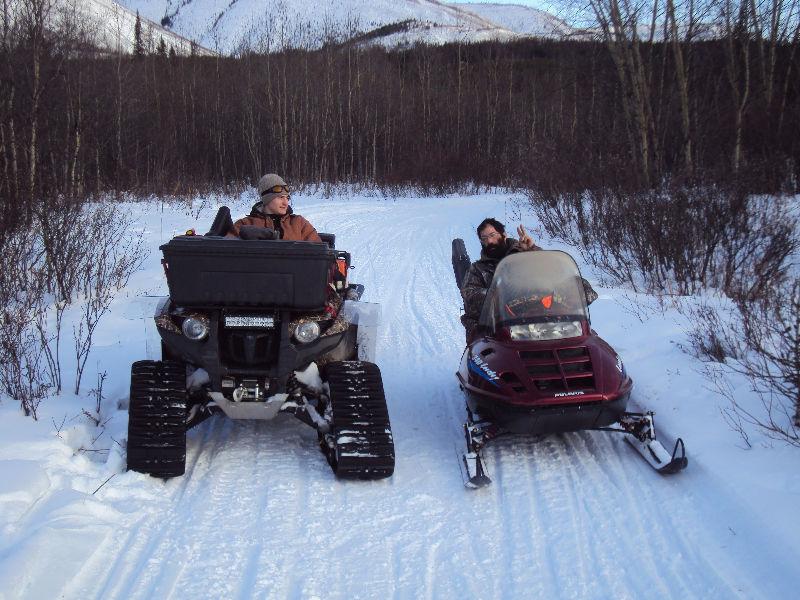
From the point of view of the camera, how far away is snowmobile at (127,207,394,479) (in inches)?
175

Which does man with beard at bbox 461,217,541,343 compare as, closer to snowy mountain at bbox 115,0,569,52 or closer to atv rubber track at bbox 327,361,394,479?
atv rubber track at bbox 327,361,394,479

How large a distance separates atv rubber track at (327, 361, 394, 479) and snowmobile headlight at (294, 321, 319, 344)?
35 centimetres

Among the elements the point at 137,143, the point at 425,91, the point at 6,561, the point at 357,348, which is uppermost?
the point at 425,91

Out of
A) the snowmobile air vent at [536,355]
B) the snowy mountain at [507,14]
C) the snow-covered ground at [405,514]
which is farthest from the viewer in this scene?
the snowy mountain at [507,14]

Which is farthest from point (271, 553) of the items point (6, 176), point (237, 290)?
point (6, 176)

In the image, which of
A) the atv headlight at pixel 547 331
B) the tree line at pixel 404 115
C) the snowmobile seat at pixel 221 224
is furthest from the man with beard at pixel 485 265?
the tree line at pixel 404 115

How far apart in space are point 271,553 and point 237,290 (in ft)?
5.30

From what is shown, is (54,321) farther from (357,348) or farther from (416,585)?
(416,585)

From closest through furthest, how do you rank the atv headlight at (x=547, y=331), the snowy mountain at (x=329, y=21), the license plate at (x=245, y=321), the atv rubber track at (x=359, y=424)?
the atv rubber track at (x=359, y=424), the license plate at (x=245, y=321), the atv headlight at (x=547, y=331), the snowy mountain at (x=329, y=21)

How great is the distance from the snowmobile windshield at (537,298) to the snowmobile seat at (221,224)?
6.85 feet

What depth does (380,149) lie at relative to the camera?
134 feet

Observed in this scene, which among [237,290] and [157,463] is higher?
[237,290]

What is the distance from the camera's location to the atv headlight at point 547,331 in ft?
16.5

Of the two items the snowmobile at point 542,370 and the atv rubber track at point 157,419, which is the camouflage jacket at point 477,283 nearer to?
the snowmobile at point 542,370
